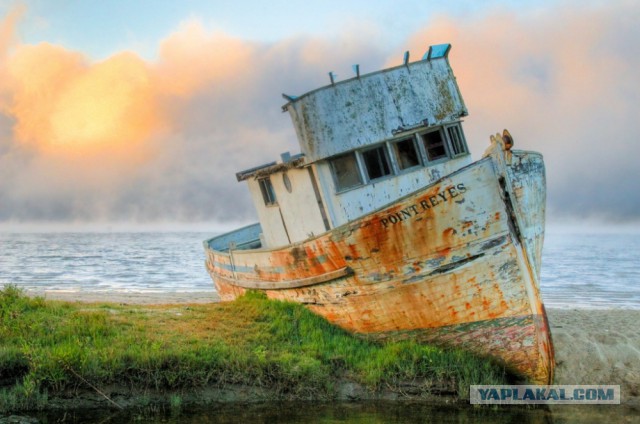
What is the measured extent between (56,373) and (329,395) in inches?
128

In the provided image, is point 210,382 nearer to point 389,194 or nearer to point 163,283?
point 389,194

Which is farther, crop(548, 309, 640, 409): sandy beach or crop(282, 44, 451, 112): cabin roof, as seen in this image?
crop(282, 44, 451, 112): cabin roof

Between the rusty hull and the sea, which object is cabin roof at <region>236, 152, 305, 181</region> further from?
the sea

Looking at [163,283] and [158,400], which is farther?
[163,283]

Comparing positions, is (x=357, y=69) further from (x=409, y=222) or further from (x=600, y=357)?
(x=600, y=357)

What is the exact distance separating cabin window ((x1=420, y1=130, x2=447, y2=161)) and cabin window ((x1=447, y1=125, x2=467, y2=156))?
0.64 ft

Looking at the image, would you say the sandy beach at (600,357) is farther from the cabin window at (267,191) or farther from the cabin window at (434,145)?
the cabin window at (267,191)

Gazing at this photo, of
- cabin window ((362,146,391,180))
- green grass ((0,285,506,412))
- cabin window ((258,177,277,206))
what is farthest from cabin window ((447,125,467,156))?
green grass ((0,285,506,412))

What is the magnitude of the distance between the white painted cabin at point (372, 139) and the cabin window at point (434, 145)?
16 mm

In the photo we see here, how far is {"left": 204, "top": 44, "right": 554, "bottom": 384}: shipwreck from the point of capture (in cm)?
850

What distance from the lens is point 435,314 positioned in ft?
29.0

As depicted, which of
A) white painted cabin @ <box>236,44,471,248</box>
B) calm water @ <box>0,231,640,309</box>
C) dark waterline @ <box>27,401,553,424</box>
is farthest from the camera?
calm water @ <box>0,231,640,309</box>

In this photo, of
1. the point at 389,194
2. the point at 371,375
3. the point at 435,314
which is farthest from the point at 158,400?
the point at 389,194

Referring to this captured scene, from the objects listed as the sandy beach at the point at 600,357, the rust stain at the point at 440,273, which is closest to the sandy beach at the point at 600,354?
the sandy beach at the point at 600,357
